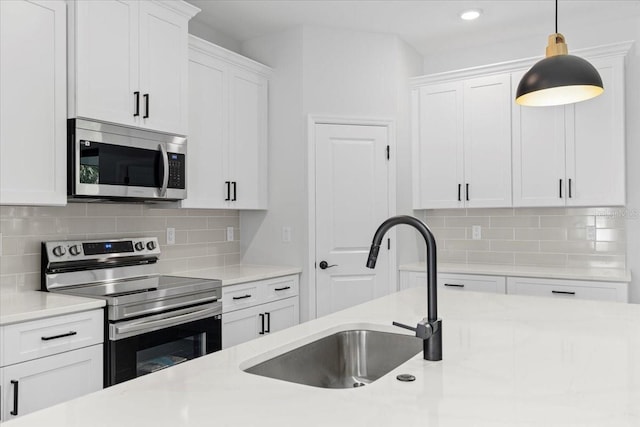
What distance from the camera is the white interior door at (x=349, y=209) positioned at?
393cm

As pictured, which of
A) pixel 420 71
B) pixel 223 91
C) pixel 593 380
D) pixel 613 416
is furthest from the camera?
pixel 420 71

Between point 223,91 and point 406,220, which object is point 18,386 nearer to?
point 406,220

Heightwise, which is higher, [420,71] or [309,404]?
[420,71]

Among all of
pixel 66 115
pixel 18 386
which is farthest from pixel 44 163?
pixel 18 386

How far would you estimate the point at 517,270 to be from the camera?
12.2ft

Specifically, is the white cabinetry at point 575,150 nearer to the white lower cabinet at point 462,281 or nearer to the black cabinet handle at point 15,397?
the white lower cabinet at point 462,281

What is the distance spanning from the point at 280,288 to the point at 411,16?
7.26ft

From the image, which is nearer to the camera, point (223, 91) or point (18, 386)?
point (18, 386)

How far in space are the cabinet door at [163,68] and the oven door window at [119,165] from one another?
0.19m

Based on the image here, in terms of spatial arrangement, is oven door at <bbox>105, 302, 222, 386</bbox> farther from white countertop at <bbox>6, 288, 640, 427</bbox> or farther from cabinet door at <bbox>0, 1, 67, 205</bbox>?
white countertop at <bbox>6, 288, 640, 427</bbox>

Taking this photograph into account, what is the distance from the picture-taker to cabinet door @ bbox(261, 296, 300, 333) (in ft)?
11.6

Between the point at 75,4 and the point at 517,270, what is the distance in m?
3.24

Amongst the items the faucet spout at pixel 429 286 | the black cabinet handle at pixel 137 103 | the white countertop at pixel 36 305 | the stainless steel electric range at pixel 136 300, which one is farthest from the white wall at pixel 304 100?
the faucet spout at pixel 429 286

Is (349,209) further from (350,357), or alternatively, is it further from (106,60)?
(350,357)
